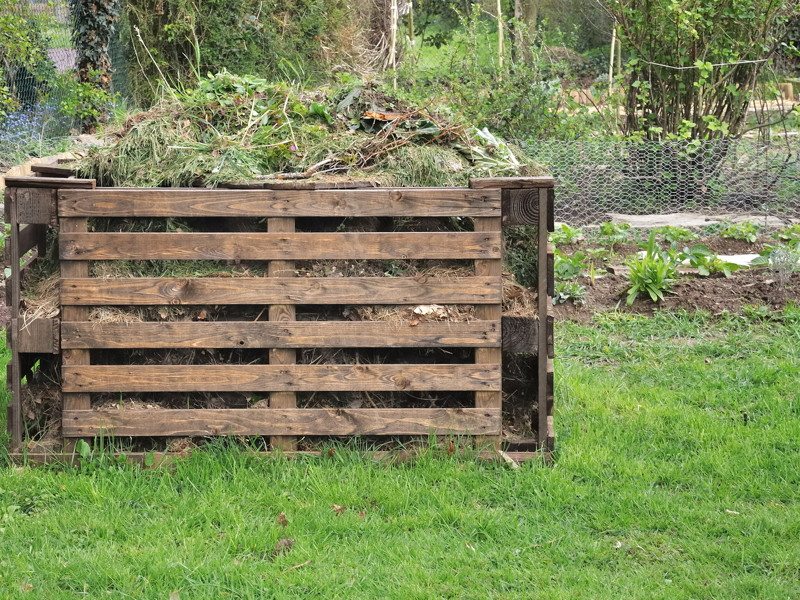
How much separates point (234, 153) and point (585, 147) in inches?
257

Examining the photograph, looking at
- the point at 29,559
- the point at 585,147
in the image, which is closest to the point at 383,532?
the point at 29,559

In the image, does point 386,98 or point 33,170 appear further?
point 386,98

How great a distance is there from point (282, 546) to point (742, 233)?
682 cm

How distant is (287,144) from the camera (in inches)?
197

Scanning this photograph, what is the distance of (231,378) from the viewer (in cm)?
452

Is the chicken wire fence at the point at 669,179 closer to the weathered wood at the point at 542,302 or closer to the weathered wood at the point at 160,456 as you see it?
the weathered wood at the point at 542,302

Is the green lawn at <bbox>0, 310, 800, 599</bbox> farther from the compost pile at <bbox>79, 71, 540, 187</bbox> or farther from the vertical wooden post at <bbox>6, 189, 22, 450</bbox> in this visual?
the compost pile at <bbox>79, 71, 540, 187</bbox>

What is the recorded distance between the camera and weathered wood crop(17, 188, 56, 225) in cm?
445

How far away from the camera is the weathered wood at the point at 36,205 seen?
445cm

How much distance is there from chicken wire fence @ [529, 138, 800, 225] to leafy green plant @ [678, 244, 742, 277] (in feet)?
8.52

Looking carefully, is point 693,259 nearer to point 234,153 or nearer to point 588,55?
point 234,153

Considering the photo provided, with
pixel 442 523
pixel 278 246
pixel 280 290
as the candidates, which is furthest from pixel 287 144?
pixel 442 523

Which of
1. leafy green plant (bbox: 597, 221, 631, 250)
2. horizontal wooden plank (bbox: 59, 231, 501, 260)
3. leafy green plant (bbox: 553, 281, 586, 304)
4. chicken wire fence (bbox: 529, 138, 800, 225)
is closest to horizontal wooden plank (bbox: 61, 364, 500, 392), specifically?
horizontal wooden plank (bbox: 59, 231, 501, 260)

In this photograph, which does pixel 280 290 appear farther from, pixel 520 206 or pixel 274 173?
pixel 520 206
